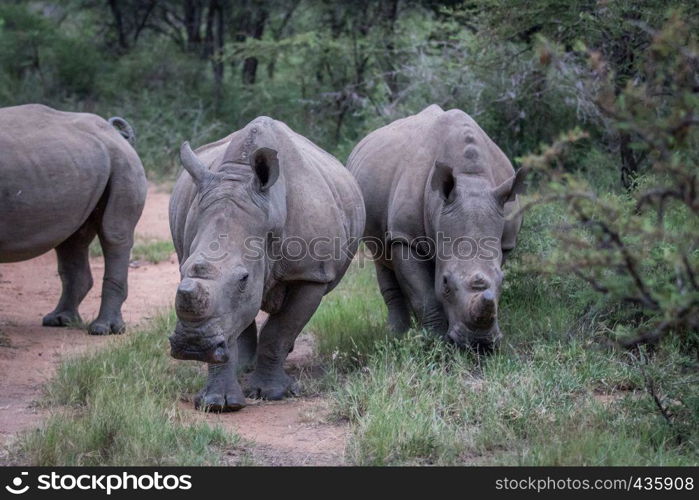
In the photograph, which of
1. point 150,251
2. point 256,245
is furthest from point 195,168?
point 150,251

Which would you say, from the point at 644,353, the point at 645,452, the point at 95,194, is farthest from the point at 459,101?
the point at 645,452

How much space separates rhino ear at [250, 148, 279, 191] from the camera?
6578mm

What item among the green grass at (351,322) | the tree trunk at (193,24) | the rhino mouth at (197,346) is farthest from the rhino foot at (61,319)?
the tree trunk at (193,24)

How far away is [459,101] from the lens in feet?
42.2

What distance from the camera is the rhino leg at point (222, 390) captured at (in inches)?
266

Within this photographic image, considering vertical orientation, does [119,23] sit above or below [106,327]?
below

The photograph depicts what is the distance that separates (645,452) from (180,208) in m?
3.49

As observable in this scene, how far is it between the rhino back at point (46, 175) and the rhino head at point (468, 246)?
3.19 m

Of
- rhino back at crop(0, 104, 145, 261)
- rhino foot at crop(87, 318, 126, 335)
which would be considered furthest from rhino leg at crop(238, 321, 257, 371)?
rhino back at crop(0, 104, 145, 261)

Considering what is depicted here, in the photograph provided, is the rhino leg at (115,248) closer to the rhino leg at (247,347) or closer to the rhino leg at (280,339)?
the rhino leg at (247,347)

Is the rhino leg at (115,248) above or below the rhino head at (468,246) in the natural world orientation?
below

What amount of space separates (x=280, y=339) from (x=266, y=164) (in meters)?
1.28

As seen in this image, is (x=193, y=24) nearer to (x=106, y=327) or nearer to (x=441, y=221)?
(x=106, y=327)

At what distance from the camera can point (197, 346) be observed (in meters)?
6.10
